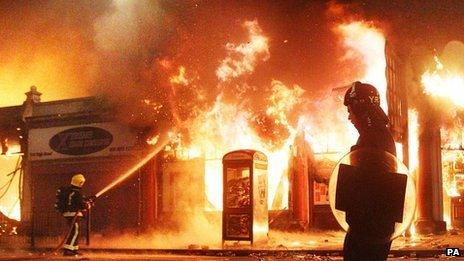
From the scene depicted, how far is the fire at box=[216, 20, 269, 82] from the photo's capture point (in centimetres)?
2003

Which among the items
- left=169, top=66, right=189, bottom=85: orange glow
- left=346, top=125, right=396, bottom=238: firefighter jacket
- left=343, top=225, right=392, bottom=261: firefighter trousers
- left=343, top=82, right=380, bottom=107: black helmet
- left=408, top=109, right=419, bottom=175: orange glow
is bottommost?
left=343, top=225, right=392, bottom=261: firefighter trousers

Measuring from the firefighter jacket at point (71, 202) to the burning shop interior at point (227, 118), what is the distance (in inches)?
138

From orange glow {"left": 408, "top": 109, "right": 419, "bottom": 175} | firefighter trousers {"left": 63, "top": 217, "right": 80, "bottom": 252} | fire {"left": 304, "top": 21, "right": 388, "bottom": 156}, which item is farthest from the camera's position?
fire {"left": 304, "top": 21, "right": 388, "bottom": 156}

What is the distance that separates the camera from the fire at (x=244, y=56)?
65.7 feet

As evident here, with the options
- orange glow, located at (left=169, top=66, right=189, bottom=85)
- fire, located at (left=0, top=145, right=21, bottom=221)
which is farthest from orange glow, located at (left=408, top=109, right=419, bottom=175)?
fire, located at (left=0, top=145, right=21, bottom=221)

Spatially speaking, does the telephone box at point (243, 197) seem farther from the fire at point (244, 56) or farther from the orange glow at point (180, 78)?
the orange glow at point (180, 78)

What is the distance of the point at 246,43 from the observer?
2034 centimetres

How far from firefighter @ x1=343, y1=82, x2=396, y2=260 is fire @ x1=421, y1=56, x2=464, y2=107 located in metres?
13.1

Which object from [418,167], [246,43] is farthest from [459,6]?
[246,43]

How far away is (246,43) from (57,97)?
13.1m

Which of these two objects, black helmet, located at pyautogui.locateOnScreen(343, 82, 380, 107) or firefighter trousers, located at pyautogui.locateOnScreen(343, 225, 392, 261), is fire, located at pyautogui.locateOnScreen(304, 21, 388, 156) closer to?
black helmet, located at pyautogui.locateOnScreen(343, 82, 380, 107)

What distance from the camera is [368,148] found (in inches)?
177

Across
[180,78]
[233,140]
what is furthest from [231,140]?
[180,78]

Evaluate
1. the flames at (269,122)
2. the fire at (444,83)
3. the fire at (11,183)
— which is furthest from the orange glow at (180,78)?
the fire at (11,183)
